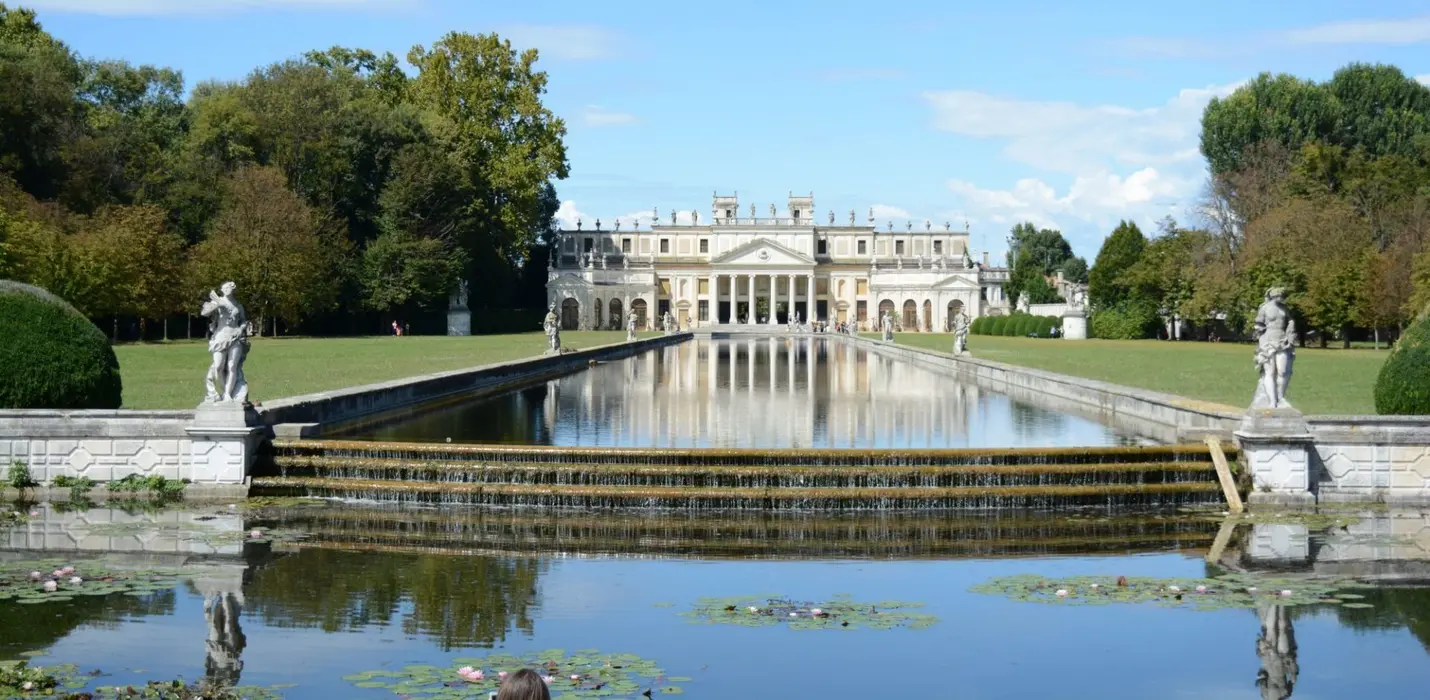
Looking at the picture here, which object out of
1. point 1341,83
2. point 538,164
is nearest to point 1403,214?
point 1341,83

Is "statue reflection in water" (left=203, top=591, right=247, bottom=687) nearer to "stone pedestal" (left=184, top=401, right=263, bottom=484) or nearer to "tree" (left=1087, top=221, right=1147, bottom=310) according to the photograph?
"stone pedestal" (left=184, top=401, right=263, bottom=484)

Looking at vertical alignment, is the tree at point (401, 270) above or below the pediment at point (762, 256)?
below

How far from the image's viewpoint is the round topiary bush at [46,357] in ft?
45.7

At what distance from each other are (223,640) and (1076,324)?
216ft

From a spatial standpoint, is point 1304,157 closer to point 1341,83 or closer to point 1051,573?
point 1341,83

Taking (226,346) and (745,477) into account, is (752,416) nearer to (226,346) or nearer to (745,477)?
(745,477)

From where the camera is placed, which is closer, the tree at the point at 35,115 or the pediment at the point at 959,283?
the tree at the point at 35,115

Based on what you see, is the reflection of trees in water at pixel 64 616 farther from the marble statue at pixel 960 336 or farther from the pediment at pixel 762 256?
the pediment at pixel 762 256

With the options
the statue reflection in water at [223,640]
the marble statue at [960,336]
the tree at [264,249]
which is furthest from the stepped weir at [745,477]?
the tree at [264,249]

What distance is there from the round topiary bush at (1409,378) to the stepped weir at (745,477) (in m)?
1.92

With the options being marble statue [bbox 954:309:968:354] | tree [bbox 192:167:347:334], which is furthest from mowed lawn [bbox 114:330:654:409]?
marble statue [bbox 954:309:968:354]

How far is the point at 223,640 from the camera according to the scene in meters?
7.55

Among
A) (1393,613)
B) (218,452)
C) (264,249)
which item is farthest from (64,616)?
(264,249)

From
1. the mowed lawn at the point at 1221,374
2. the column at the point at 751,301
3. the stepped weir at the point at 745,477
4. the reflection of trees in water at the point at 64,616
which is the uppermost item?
the column at the point at 751,301
